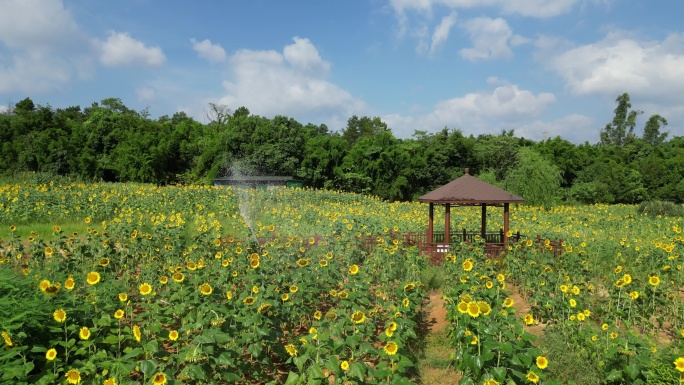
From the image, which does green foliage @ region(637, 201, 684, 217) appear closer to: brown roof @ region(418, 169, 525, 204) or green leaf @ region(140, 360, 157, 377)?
brown roof @ region(418, 169, 525, 204)

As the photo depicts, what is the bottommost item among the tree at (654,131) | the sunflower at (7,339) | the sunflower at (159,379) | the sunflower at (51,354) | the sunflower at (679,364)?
the sunflower at (679,364)

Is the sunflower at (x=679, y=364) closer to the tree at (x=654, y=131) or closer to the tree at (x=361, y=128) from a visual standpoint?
the tree at (x=361, y=128)

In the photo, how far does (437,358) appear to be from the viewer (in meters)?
5.50

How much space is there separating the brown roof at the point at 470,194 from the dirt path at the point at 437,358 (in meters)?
4.23

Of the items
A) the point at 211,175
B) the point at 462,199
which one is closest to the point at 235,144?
the point at 211,175

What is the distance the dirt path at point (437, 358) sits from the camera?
5.03m

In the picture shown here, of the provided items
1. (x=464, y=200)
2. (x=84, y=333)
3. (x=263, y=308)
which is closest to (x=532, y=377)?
(x=263, y=308)

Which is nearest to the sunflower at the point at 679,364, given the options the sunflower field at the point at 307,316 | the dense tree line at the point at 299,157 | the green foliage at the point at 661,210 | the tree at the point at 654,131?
the sunflower field at the point at 307,316

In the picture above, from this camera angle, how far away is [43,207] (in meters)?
13.0

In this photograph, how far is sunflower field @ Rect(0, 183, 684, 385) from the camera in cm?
362

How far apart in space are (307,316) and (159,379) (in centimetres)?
285

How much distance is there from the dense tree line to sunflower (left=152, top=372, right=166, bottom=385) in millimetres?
28433

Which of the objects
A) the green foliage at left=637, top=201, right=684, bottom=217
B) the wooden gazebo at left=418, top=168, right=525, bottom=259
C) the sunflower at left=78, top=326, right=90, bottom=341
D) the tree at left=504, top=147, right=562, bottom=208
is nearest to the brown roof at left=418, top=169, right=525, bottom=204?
the wooden gazebo at left=418, top=168, right=525, bottom=259

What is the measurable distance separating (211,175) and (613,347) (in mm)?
30514
